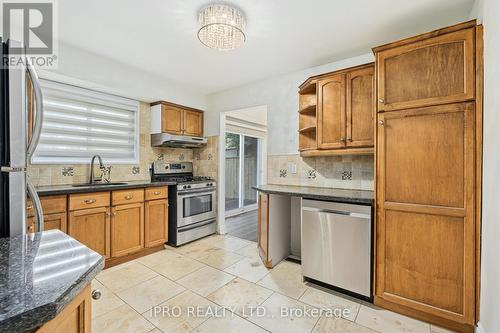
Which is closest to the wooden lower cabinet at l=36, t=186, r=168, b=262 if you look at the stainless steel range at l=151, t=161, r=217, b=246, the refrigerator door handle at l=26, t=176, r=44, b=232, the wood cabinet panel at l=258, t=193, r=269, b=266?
the stainless steel range at l=151, t=161, r=217, b=246

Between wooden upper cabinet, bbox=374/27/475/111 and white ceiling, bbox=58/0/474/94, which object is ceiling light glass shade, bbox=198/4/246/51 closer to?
white ceiling, bbox=58/0/474/94

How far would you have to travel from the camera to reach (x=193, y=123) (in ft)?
13.5

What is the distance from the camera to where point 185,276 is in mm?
2525

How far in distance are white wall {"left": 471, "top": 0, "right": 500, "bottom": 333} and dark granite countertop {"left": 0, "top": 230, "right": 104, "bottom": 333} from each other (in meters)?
1.93

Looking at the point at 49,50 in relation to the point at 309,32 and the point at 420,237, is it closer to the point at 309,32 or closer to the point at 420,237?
the point at 309,32

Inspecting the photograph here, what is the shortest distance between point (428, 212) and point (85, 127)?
3.84 meters

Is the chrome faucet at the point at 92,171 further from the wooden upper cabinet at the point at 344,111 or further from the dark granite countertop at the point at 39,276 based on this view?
the wooden upper cabinet at the point at 344,111

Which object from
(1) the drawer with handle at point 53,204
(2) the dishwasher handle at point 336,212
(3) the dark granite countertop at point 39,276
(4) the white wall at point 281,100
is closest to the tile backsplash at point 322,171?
(4) the white wall at point 281,100

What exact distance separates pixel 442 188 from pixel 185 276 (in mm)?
2446

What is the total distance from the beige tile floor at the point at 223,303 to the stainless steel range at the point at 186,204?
0.59 metres

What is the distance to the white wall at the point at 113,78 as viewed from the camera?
2.58 metres

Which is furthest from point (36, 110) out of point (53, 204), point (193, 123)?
point (193, 123)

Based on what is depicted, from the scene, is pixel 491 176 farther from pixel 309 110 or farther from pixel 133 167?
pixel 133 167

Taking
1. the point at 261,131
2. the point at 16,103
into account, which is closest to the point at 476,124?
the point at 16,103
